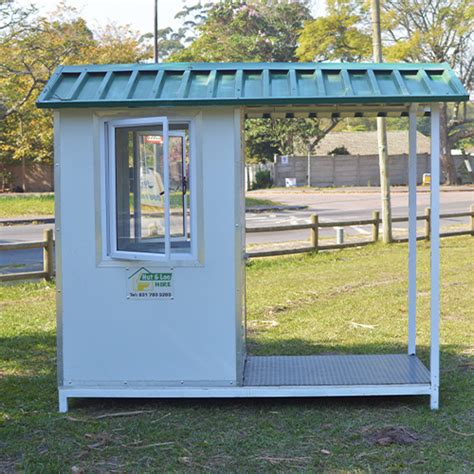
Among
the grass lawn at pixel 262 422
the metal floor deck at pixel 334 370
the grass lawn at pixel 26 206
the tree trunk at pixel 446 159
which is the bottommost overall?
the grass lawn at pixel 262 422

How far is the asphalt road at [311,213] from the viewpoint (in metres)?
17.9

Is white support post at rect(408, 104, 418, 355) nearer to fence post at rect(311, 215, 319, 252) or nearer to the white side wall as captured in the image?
the white side wall

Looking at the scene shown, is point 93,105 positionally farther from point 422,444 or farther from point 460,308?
point 460,308

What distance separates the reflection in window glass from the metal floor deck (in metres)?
1.32

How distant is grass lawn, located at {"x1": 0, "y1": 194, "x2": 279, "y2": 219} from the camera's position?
3025 centimetres

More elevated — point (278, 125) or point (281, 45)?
point (281, 45)

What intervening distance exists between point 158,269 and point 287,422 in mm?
1521

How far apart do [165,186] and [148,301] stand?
2.99 ft

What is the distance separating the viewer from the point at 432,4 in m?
43.4

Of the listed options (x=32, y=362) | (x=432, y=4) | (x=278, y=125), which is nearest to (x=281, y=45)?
(x=278, y=125)

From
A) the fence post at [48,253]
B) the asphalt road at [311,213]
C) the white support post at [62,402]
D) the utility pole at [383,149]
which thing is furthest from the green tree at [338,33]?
the white support post at [62,402]

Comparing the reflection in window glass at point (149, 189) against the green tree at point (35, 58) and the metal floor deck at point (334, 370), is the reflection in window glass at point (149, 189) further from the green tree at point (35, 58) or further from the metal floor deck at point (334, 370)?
the green tree at point (35, 58)

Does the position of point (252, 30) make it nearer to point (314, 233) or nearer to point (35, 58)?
point (35, 58)

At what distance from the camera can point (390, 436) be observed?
→ 5.58m
